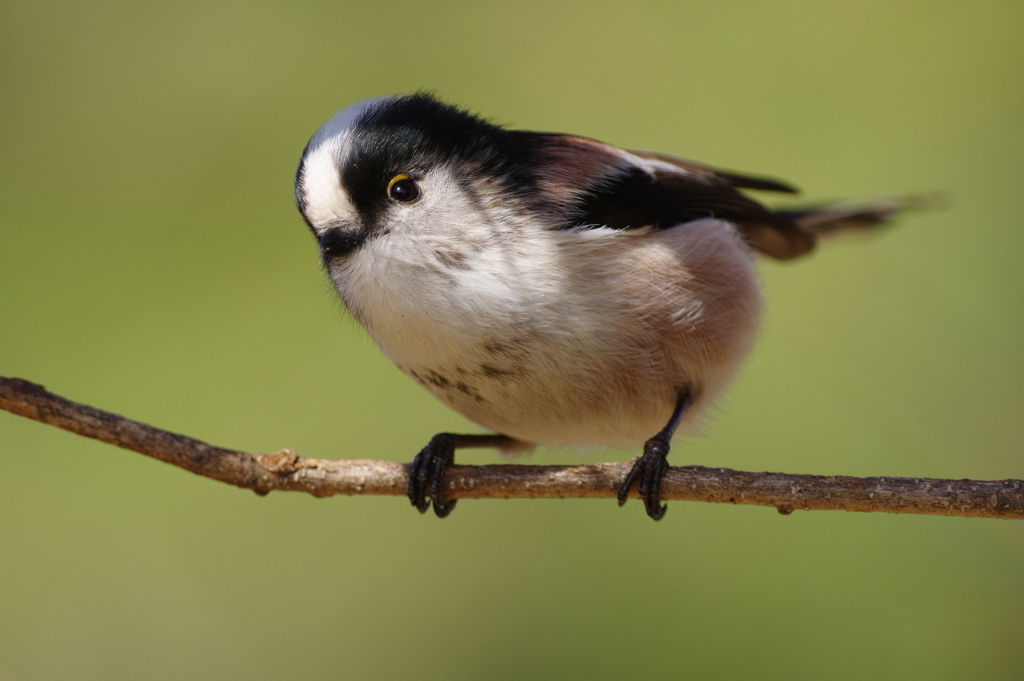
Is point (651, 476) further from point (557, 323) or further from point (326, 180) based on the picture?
point (326, 180)

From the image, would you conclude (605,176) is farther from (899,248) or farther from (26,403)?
(899,248)

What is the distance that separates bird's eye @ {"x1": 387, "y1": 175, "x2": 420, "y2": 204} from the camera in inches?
63.7

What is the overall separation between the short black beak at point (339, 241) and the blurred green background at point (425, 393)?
43.4 inches

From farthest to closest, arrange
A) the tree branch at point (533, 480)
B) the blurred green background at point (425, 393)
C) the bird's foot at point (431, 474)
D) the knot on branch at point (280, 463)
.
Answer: the blurred green background at point (425, 393) → the bird's foot at point (431, 474) → the knot on branch at point (280, 463) → the tree branch at point (533, 480)

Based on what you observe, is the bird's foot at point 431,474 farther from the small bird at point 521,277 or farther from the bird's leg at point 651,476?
the bird's leg at point 651,476

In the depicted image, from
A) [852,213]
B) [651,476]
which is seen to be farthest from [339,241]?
[852,213]

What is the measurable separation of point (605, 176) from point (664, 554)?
4.89 feet

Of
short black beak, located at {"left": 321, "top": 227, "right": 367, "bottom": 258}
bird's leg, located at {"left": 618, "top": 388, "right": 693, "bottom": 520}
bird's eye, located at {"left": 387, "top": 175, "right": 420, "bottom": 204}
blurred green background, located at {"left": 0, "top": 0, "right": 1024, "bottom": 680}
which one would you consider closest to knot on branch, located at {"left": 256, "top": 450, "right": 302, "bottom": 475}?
short black beak, located at {"left": 321, "top": 227, "right": 367, "bottom": 258}

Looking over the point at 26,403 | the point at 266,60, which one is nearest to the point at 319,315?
the point at 266,60

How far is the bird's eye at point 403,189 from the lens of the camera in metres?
1.62

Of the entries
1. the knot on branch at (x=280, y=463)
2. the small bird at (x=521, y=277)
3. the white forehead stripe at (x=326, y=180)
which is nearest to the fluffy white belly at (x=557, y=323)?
the small bird at (x=521, y=277)

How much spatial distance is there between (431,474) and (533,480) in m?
0.38

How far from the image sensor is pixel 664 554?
2787 mm

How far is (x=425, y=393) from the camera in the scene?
3111mm
